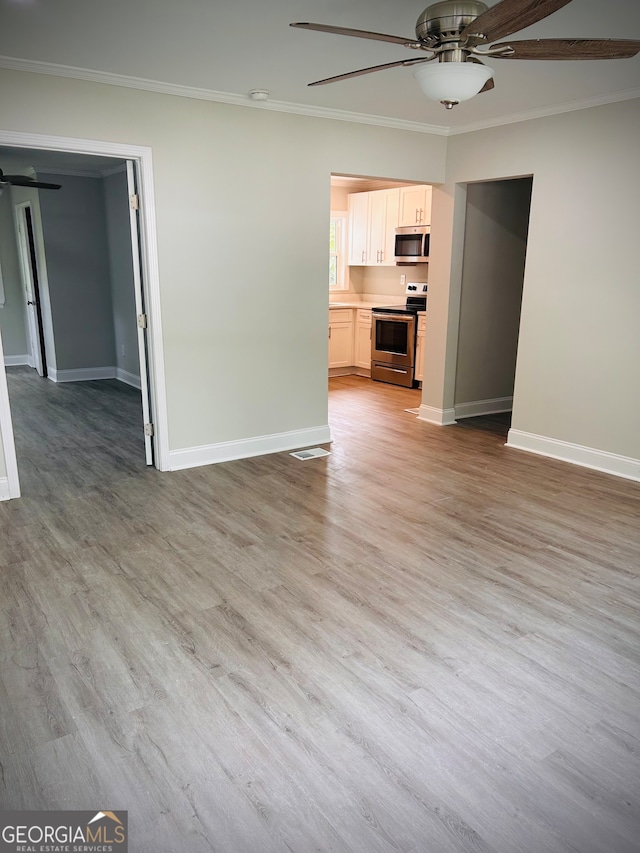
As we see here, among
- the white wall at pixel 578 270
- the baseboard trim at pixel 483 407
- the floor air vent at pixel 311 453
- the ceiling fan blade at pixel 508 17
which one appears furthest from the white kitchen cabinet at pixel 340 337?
the ceiling fan blade at pixel 508 17

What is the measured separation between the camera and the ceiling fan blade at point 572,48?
2393mm

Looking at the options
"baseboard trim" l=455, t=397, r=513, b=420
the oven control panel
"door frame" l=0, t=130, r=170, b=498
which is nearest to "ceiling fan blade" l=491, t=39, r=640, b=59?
"door frame" l=0, t=130, r=170, b=498

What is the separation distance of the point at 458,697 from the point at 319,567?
1.15 metres

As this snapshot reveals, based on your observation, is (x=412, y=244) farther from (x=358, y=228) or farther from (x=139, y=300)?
(x=139, y=300)

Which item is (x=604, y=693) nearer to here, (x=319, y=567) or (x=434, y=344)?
(x=319, y=567)

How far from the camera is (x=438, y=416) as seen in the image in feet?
20.7

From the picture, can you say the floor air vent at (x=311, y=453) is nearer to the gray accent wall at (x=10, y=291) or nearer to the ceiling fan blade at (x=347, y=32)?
the ceiling fan blade at (x=347, y=32)

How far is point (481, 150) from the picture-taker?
546cm

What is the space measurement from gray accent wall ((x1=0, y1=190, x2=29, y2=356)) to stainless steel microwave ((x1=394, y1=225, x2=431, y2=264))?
5566mm

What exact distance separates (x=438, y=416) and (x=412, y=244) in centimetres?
266

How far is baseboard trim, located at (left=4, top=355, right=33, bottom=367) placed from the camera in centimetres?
943

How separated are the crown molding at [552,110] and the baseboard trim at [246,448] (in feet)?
9.50

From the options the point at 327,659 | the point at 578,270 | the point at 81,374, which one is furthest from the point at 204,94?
the point at 81,374

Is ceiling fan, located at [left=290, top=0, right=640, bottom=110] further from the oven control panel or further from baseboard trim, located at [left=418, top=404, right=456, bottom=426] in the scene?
the oven control panel
